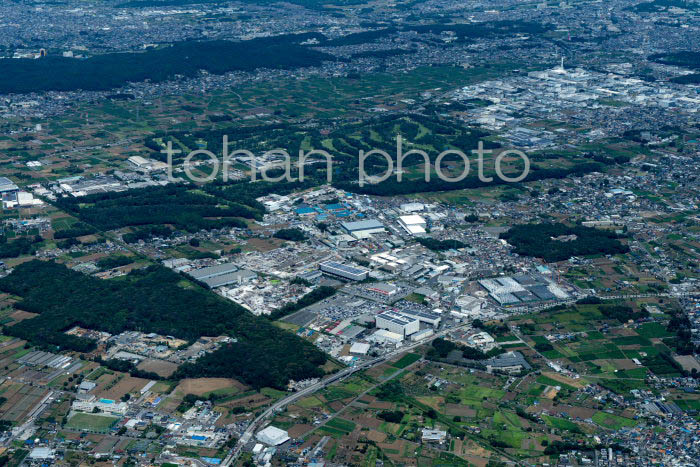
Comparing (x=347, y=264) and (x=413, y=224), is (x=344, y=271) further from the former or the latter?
(x=413, y=224)

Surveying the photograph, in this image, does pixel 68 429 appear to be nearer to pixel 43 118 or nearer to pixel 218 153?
pixel 218 153

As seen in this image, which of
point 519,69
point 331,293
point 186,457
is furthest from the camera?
point 519,69

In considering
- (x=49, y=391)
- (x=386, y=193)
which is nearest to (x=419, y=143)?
(x=386, y=193)

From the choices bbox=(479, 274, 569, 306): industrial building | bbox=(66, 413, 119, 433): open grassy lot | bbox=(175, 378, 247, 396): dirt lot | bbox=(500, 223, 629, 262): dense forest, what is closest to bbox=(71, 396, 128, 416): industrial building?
bbox=(66, 413, 119, 433): open grassy lot

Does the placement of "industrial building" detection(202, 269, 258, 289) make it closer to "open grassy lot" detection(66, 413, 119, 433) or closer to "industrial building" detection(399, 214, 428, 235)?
"industrial building" detection(399, 214, 428, 235)

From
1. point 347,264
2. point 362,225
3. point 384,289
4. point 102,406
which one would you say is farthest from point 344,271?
point 102,406

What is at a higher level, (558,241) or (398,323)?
(398,323)

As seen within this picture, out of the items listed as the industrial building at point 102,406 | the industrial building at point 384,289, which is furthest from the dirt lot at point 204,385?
the industrial building at point 384,289
